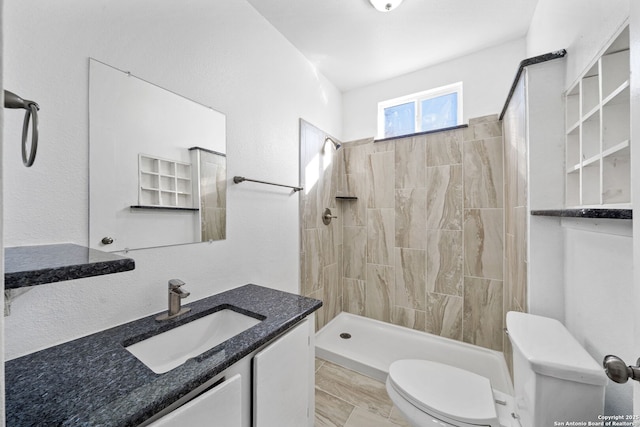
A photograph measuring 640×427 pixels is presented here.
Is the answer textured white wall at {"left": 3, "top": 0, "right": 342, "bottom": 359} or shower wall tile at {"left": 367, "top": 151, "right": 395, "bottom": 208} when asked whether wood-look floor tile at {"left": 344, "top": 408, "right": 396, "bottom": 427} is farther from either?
shower wall tile at {"left": 367, "top": 151, "right": 395, "bottom": 208}

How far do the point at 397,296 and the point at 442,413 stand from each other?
1.29 metres

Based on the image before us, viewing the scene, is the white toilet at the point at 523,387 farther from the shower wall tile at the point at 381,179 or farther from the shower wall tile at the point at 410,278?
the shower wall tile at the point at 381,179

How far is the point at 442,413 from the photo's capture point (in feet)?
3.49

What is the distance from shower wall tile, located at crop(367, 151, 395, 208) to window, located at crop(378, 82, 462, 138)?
267 millimetres

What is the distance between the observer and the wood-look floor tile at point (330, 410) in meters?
1.43

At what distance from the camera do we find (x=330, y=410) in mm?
1513

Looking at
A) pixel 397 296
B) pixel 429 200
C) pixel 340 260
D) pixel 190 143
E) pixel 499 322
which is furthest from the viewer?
pixel 340 260

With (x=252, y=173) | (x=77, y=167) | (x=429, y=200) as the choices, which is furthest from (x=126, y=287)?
(x=429, y=200)

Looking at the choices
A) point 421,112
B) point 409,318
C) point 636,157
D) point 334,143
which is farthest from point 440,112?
point 636,157

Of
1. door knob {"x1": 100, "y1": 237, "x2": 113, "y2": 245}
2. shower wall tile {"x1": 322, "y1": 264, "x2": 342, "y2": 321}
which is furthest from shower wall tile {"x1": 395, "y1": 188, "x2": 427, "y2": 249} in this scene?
door knob {"x1": 100, "y1": 237, "x2": 113, "y2": 245}

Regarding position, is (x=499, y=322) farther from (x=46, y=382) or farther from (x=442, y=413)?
(x=46, y=382)

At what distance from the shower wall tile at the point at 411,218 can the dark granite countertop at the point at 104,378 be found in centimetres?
159

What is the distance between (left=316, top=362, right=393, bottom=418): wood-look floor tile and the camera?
1.54 meters

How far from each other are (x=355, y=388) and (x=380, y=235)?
128 centimetres
